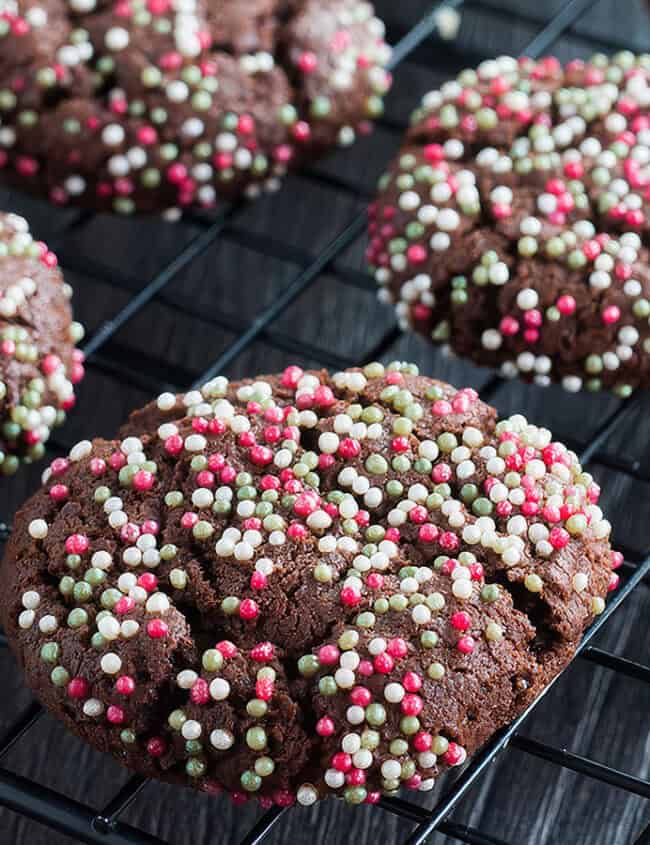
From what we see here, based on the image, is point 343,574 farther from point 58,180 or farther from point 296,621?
point 58,180

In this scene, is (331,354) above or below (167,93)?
below

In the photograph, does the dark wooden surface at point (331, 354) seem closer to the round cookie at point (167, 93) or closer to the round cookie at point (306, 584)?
the round cookie at point (167, 93)

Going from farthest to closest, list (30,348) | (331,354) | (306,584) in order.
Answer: (331,354)
(30,348)
(306,584)

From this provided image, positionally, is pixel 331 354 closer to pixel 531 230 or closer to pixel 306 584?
pixel 531 230

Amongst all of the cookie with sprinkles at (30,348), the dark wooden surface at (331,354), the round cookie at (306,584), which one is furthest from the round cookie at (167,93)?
the round cookie at (306,584)

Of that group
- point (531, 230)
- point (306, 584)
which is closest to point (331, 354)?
point (531, 230)

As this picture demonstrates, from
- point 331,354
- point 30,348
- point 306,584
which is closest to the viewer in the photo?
point 306,584
